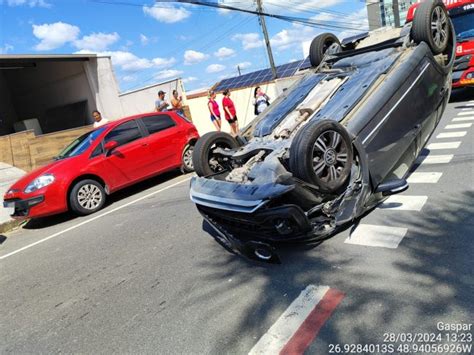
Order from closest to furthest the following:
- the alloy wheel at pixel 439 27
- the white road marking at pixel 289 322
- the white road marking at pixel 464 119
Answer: the white road marking at pixel 289 322 < the alloy wheel at pixel 439 27 < the white road marking at pixel 464 119

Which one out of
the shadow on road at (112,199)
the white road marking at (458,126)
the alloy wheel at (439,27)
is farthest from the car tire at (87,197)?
the white road marking at (458,126)

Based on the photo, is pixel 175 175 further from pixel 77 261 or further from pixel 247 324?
pixel 247 324

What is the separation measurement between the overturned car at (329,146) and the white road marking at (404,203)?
258mm

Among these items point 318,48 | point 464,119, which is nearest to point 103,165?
point 318,48

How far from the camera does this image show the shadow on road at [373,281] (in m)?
2.55

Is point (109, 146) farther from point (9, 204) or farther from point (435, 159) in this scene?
point (435, 159)

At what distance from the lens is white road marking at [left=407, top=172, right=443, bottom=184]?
490cm

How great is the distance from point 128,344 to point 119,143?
17.6ft

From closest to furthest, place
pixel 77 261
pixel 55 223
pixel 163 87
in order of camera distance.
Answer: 1. pixel 77 261
2. pixel 55 223
3. pixel 163 87

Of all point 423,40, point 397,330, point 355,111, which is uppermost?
point 423,40

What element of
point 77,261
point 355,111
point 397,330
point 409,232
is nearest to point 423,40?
point 355,111

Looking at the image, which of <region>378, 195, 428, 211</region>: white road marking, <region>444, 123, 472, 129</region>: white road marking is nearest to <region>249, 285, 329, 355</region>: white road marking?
<region>378, 195, 428, 211</region>: white road marking

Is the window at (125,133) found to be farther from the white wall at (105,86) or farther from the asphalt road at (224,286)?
the white wall at (105,86)

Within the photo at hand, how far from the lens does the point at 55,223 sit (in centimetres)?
712
